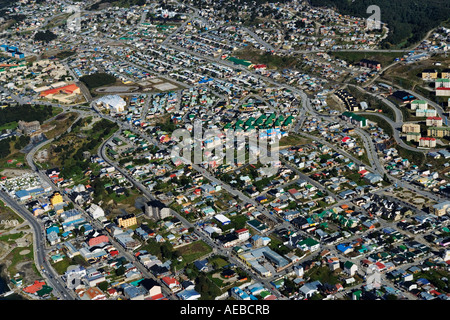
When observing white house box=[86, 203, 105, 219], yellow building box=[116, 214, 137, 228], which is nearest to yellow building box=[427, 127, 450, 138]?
yellow building box=[116, 214, 137, 228]

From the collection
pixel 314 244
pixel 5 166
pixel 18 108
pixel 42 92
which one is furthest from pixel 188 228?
pixel 42 92

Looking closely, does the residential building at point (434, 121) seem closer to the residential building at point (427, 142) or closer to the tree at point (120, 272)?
the residential building at point (427, 142)

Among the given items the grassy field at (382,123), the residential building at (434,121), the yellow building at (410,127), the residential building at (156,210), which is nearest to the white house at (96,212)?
the residential building at (156,210)

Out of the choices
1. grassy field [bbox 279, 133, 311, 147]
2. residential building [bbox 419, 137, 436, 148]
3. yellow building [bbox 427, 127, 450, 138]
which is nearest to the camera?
residential building [bbox 419, 137, 436, 148]

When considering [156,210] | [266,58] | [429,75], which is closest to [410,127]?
[429,75]

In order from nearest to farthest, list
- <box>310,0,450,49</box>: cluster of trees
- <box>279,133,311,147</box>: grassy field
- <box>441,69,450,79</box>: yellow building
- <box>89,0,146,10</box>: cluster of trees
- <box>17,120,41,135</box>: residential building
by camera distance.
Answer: <box>279,133,311,147</box>: grassy field → <box>17,120,41,135</box>: residential building → <box>441,69,450,79</box>: yellow building → <box>310,0,450,49</box>: cluster of trees → <box>89,0,146,10</box>: cluster of trees

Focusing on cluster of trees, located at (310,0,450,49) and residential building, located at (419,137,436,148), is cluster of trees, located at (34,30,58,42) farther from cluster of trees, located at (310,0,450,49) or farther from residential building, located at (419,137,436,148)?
residential building, located at (419,137,436,148)
